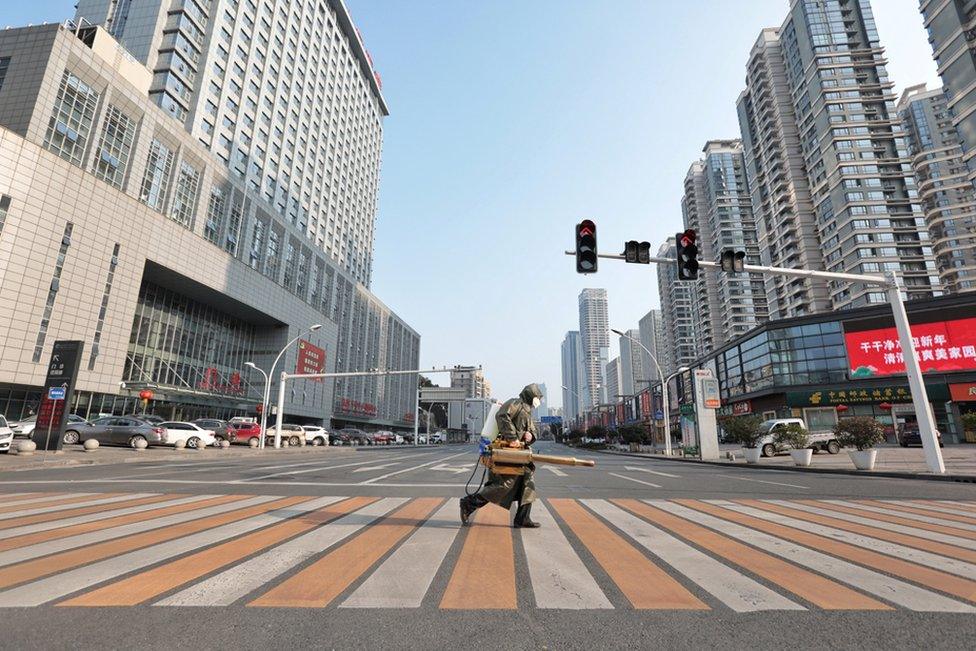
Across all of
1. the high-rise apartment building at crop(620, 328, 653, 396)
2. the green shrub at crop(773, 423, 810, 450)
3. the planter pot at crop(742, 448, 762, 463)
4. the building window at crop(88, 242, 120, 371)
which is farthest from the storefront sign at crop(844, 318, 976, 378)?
the high-rise apartment building at crop(620, 328, 653, 396)

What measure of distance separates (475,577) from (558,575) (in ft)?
2.01

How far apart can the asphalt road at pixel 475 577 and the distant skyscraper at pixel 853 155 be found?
71.0 meters

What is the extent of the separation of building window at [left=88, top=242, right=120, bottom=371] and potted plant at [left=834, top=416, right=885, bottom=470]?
4414cm

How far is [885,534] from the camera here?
4.72m

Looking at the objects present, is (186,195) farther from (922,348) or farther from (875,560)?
(922,348)

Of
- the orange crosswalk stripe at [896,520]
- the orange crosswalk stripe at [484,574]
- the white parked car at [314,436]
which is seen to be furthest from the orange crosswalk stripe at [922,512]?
the white parked car at [314,436]

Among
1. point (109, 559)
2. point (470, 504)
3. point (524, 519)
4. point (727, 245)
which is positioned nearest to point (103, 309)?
point (109, 559)

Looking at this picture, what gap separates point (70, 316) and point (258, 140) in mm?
31698

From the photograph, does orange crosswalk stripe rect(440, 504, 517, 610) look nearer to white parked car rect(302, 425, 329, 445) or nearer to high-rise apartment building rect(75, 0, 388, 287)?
white parked car rect(302, 425, 329, 445)

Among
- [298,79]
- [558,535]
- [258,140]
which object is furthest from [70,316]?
[298,79]

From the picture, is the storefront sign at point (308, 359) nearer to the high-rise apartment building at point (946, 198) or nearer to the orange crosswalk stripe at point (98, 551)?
the orange crosswalk stripe at point (98, 551)

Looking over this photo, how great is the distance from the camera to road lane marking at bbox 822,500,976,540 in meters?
4.93

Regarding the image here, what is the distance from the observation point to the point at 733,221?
3917 inches

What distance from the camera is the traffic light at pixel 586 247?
1052 centimetres
